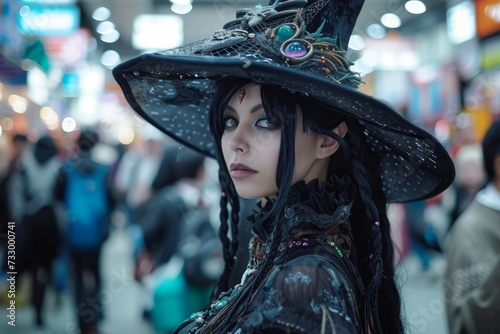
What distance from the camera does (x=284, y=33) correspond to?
134 cm

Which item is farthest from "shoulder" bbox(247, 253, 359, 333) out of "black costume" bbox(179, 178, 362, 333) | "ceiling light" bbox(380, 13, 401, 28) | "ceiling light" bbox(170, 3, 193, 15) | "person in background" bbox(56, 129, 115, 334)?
"ceiling light" bbox(170, 3, 193, 15)

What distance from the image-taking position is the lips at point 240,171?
139cm

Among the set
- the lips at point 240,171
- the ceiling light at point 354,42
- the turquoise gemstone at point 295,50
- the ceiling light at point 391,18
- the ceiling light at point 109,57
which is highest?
the ceiling light at point 109,57

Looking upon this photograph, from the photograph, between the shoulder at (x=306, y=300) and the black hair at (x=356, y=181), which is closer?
the shoulder at (x=306, y=300)

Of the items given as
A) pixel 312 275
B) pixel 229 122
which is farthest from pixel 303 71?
pixel 312 275

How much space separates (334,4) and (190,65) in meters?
0.47

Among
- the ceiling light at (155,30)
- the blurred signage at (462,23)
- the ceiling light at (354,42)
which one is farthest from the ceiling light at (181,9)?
the ceiling light at (354,42)

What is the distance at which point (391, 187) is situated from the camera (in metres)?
1.75

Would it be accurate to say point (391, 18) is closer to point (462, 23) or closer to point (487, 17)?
point (487, 17)

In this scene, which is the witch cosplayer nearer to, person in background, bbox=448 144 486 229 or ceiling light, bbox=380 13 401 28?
ceiling light, bbox=380 13 401 28

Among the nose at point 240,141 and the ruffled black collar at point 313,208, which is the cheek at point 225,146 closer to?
the nose at point 240,141

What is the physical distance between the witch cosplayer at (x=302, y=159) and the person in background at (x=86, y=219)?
330 centimetres

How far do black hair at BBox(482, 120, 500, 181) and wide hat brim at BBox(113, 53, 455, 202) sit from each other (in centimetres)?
105

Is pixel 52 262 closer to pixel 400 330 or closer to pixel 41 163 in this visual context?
pixel 41 163
